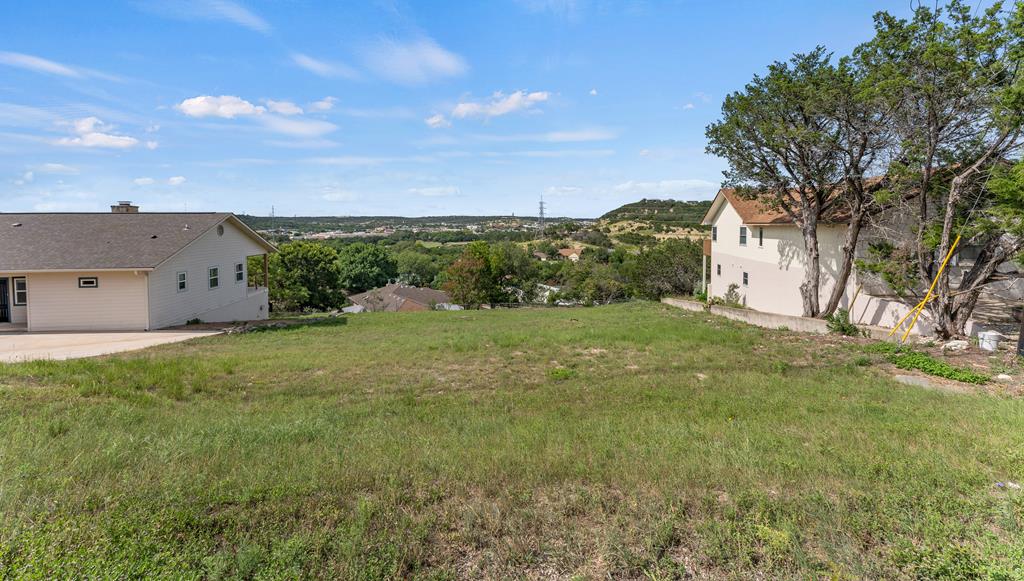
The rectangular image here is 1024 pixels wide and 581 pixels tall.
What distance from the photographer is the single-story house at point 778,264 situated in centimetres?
1630

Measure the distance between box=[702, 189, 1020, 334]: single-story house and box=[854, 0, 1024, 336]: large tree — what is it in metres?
1.86

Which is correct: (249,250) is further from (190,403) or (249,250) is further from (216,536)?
(216,536)

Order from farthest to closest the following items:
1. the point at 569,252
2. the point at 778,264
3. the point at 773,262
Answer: the point at 569,252
the point at 773,262
the point at 778,264

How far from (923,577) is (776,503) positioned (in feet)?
3.11

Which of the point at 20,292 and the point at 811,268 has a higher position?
the point at 811,268

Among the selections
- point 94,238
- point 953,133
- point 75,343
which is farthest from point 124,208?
point 953,133

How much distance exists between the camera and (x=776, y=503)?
388 cm

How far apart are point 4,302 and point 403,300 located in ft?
101

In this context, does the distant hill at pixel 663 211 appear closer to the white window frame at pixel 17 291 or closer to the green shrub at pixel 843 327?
the green shrub at pixel 843 327

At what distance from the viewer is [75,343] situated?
554 inches

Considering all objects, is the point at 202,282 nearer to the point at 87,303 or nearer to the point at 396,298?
the point at 87,303

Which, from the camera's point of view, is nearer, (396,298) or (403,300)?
(403,300)

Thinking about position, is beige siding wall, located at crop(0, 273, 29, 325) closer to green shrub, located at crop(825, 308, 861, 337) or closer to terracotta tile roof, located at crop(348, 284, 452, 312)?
green shrub, located at crop(825, 308, 861, 337)

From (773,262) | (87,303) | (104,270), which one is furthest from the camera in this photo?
(773,262)
